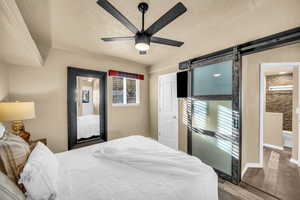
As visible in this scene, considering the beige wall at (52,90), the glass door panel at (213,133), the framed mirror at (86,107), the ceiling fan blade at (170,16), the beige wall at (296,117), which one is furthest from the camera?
the framed mirror at (86,107)

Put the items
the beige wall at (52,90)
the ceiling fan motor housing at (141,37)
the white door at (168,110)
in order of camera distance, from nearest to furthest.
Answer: the ceiling fan motor housing at (141,37) → the beige wall at (52,90) → the white door at (168,110)

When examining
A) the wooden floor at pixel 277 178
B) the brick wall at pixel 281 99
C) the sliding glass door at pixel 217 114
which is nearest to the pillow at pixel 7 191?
the sliding glass door at pixel 217 114

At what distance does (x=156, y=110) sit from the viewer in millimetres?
3975

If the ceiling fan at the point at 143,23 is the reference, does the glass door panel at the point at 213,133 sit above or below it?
below

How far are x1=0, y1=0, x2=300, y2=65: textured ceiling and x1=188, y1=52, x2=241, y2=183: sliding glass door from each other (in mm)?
398

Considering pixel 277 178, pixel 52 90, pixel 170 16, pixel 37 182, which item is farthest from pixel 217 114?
pixel 52 90

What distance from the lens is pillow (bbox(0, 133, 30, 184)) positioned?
0.99m

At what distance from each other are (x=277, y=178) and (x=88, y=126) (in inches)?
152

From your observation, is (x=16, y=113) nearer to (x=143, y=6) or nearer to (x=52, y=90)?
(x=52, y=90)

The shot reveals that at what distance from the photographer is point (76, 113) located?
2994 mm

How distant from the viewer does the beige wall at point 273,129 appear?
351 centimetres

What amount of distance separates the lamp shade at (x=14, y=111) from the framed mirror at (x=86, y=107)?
90 cm

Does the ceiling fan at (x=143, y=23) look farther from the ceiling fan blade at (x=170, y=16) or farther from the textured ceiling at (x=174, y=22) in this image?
the textured ceiling at (x=174, y=22)

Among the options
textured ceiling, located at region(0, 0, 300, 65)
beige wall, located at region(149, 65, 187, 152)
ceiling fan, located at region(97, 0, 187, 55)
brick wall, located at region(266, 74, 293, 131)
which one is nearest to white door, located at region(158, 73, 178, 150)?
beige wall, located at region(149, 65, 187, 152)
